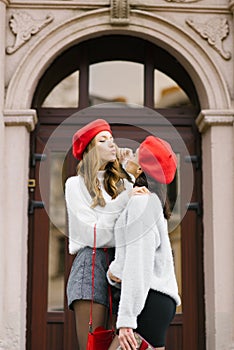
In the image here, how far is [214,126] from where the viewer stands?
5.98 metres

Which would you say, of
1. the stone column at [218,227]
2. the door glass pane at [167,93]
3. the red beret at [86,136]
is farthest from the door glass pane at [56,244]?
the red beret at [86,136]

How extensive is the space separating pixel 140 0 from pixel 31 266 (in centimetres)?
252

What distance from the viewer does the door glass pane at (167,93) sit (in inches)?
256

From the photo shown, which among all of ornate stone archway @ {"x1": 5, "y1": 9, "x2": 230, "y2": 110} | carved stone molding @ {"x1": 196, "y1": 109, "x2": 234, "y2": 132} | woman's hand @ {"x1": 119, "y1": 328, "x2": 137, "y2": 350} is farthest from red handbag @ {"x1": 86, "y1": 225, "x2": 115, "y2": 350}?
ornate stone archway @ {"x1": 5, "y1": 9, "x2": 230, "y2": 110}

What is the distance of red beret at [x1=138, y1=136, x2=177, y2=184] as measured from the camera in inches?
148

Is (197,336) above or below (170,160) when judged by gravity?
below

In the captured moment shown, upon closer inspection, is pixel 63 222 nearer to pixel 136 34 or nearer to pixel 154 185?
pixel 136 34

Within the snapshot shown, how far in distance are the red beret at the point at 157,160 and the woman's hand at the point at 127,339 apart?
0.81m

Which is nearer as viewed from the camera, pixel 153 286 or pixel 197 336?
pixel 153 286

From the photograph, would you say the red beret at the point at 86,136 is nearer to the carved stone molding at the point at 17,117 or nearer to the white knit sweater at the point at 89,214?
the white knit sweater at the point at 89,214

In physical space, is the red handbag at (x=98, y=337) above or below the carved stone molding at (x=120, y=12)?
below

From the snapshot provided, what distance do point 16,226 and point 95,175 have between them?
2.09 meters

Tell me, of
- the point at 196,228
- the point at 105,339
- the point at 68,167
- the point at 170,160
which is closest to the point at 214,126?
the point at 196,228

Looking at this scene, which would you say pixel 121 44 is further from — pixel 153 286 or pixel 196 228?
pixel 153 286
